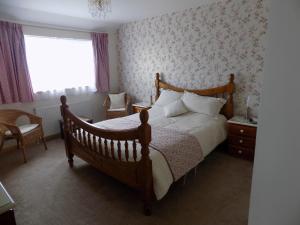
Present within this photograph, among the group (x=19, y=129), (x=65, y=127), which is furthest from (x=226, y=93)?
(x=19, y=129)

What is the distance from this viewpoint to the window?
3.67 metres

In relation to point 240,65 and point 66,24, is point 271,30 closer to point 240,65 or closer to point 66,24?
point 240,65

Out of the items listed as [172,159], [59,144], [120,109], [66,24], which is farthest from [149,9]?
[59,144]

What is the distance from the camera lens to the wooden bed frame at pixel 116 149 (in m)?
1.82

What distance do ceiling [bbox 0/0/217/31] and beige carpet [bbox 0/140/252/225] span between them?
2.48 meters

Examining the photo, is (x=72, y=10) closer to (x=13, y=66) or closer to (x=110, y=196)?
(x=13, y=66)

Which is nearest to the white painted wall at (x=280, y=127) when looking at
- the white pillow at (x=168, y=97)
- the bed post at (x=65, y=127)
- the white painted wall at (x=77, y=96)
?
the bed post at (x=65, y=127)

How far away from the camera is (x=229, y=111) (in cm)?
331

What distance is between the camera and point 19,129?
9.89ft

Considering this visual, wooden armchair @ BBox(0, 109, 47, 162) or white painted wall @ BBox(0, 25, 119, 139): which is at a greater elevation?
white painted wall @ BBox(0, 25, 119, 139)

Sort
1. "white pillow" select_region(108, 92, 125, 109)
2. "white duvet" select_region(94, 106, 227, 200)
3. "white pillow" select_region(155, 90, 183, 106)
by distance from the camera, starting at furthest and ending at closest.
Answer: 1. "white pillow" select_region(108, 92, 125, 109)
2. "white pillow" select_region(155, 90, 183, 106)
3. "white duvet" select_region(94, 106, 227, 200)

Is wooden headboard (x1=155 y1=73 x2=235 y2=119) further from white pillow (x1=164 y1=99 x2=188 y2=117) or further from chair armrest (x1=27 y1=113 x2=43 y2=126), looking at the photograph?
chair armrest (x1=27 y1=113 x2=43 y2=126)

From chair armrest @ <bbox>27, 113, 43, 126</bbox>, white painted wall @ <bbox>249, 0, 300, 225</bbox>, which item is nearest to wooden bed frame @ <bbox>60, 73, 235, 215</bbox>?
chair armrest @ <bbox>27, 113, 43, 126</bbox>

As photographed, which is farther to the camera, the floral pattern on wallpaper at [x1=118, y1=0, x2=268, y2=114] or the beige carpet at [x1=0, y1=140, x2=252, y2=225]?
the floral pattern on wallpaper at [x1=118, y1=0, x2=268, y2=114]
